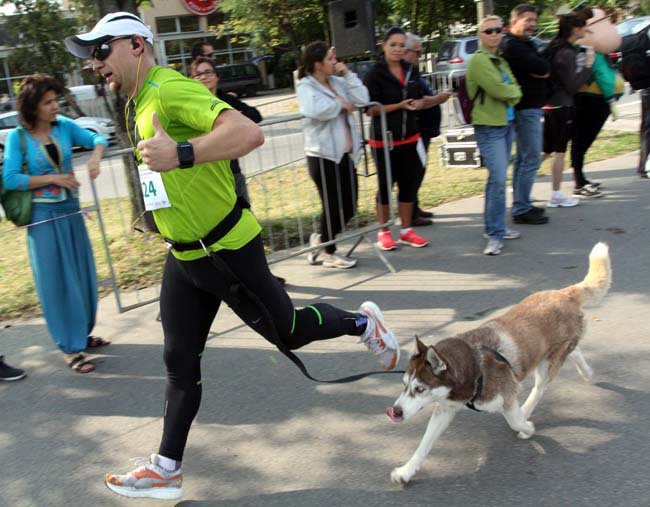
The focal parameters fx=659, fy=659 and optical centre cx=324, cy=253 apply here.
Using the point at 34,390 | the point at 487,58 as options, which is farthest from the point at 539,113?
the point at 34,390

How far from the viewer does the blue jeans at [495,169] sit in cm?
598

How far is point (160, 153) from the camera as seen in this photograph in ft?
8.04

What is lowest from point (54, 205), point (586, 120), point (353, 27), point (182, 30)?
point (586, 120)

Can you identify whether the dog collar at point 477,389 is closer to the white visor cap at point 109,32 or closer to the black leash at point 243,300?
the black leash at point 243,300

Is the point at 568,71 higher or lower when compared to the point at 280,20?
lower

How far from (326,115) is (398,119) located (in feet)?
2.86

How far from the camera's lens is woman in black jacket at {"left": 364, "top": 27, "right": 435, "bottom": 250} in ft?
20.5

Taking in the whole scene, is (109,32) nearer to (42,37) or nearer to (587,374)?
(587,374)

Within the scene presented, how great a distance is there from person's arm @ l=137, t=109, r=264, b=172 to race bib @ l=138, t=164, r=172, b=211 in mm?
300

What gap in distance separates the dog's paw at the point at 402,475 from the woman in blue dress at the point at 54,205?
97.7 inches

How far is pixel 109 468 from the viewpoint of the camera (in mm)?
3357

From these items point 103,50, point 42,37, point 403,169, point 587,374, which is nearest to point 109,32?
point 103,50

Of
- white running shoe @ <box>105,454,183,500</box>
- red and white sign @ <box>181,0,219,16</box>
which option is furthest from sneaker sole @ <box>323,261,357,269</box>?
red and white sign @ <box>181,0,219,16</box>

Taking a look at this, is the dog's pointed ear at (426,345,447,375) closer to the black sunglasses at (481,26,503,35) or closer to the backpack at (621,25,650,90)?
the black sunglasses at (481,26,503,35)
